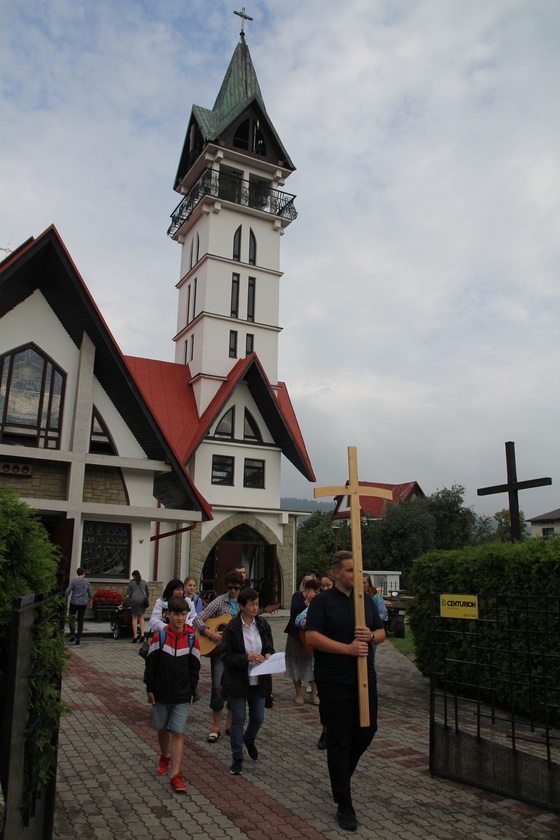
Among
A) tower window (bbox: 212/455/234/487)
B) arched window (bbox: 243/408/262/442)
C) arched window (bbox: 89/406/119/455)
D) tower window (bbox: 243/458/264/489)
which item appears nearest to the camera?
arched window (bbox: 89/406/119/455)

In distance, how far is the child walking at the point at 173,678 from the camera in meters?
5.82

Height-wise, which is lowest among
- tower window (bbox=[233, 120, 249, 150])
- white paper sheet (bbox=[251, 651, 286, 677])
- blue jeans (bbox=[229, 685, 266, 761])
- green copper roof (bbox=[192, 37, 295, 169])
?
blue jeans (bbox=[229, 685, 266, 761])

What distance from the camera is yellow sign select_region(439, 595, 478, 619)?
6219 millimetres

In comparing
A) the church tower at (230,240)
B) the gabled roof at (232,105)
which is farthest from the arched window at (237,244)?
the gabled roof at (232,105)

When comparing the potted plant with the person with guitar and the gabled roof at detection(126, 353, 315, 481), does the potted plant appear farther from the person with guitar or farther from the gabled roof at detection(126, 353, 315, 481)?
the person with guitar

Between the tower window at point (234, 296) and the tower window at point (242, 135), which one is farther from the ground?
the tower window at point (242, 135)

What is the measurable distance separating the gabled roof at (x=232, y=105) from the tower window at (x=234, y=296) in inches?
243

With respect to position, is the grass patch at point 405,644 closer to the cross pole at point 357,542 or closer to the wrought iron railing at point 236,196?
the cross pole at point 357,542

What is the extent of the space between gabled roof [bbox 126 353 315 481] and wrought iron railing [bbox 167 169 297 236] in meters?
7.57

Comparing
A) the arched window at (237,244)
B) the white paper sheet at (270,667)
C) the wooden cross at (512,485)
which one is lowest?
the white paper sheet at (270,667)

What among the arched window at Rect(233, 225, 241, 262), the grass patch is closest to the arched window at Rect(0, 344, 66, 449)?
the grass patch

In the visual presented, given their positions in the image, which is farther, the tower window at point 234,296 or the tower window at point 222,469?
the tower window at point 234,296

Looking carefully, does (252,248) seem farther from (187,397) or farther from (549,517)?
(549,517)

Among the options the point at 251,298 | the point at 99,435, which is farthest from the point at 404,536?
the point at 99,435
